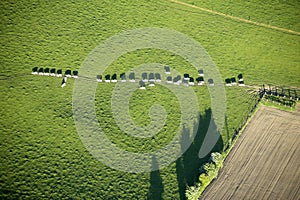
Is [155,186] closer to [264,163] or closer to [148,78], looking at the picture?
[264,163]

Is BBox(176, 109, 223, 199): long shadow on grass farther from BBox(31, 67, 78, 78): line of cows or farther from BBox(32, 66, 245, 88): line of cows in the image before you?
BBox(31, 67, 78, 78): line of cows

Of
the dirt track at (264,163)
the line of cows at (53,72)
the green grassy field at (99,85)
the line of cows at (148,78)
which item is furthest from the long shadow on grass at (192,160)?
the line of cows at (53,72)

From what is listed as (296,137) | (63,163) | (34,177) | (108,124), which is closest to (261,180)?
(296,137)

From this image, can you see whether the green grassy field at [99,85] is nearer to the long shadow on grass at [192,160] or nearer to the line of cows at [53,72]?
the long shadow on grass at [192,160]

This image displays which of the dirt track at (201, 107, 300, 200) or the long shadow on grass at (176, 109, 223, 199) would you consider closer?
the long shadow on grass at (176, 109, 223, 199)

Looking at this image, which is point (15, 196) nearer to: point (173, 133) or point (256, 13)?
point (173, 133)

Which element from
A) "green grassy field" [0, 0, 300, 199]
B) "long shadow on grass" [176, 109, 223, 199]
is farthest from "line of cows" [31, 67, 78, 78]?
"long shadow on grass" [176, 109, 223, 199]
